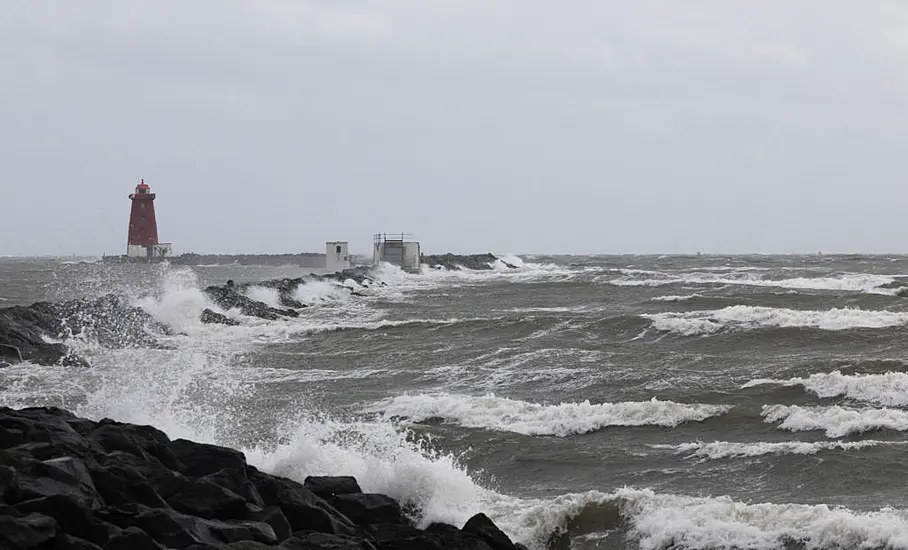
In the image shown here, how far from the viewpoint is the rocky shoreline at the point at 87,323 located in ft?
61.0

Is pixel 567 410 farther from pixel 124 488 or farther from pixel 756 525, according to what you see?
pixel 124 488

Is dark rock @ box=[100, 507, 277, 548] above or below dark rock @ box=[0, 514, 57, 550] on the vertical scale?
below

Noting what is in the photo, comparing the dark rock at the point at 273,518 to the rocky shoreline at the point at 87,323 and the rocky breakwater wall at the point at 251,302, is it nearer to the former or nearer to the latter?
the rocky shoreline at the point at 87,323

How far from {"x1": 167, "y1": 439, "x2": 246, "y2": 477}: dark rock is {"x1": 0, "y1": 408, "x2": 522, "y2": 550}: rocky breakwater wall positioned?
0.01 meters

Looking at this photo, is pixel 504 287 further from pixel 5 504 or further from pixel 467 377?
pixel 5 504

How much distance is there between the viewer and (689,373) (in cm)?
1686

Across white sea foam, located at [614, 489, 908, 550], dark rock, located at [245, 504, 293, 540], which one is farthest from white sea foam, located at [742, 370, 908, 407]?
dark rock, located at [245, 504, 293, 540]

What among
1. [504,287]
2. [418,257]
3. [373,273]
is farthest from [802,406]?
[418,257]

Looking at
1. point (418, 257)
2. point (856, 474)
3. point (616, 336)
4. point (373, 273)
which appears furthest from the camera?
point (418, 257)

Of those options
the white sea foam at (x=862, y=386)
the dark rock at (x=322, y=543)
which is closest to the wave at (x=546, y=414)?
the white sea foam at (x=862, y=386)

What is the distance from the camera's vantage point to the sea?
28.5 ft

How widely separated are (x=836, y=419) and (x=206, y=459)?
809 cm

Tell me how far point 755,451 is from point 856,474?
1.27 m

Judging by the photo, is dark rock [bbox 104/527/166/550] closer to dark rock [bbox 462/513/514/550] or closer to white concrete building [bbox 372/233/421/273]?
dark rock [bbox 462/513/514/550]
